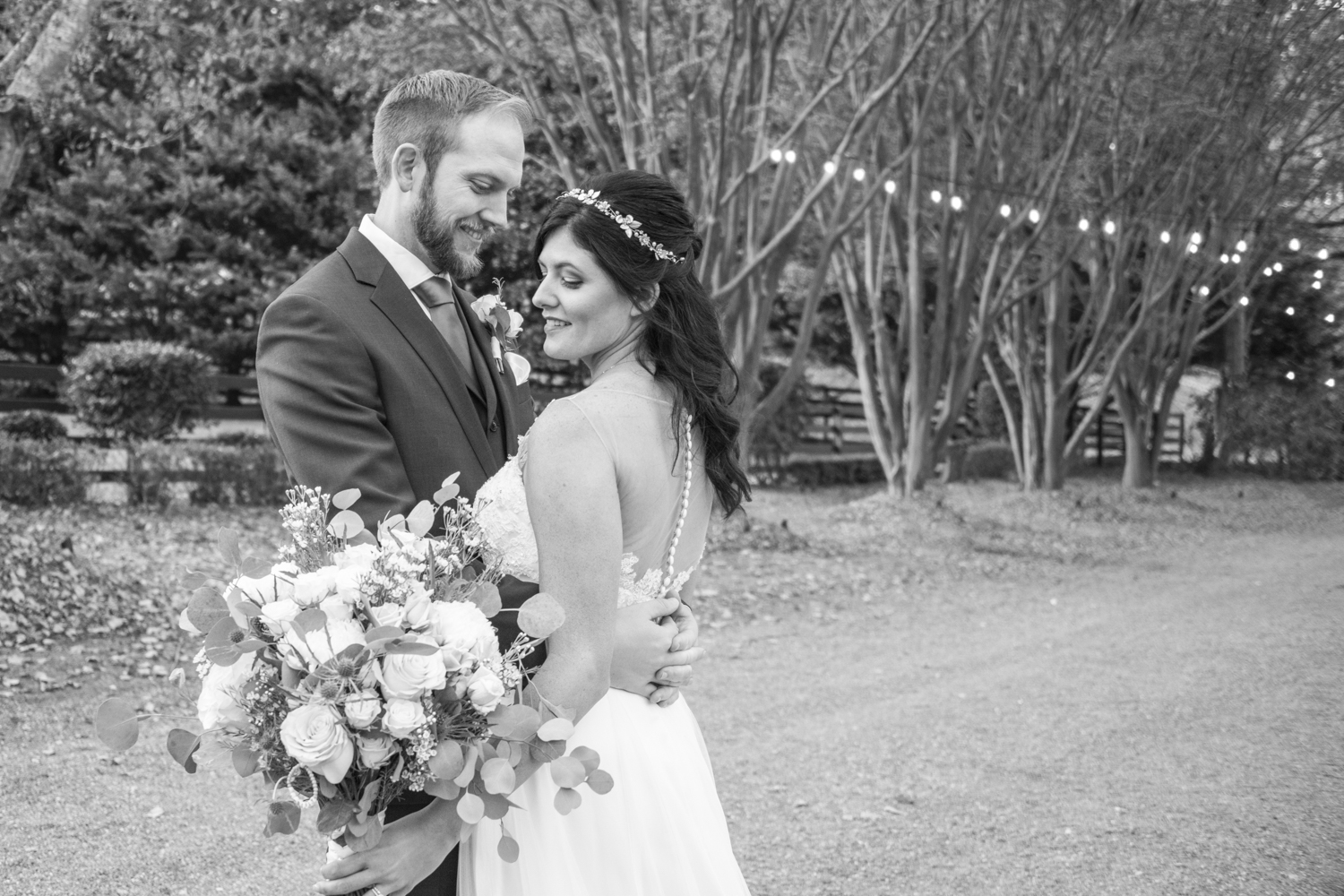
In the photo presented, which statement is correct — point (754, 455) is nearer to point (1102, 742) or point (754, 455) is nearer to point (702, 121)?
point (702, 121)

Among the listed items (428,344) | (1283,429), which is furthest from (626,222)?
(1283,429)

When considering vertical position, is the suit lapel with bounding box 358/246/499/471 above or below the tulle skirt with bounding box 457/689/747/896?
above

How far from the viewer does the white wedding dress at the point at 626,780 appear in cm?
237

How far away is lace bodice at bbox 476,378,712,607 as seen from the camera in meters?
2.34

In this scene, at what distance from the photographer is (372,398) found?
2.47 m

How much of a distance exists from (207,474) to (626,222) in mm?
10209

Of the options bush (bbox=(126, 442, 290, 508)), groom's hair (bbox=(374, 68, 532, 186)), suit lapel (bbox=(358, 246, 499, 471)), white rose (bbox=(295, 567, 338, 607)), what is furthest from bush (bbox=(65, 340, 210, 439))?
white rose (bbox=(295, 567, 338, 607))

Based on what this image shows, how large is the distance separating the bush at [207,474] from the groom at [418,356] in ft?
29.6

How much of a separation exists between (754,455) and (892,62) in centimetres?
906

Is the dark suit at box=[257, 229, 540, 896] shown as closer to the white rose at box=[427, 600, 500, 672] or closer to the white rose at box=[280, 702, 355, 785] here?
the white rose at box=[427, 600, 500, 672]

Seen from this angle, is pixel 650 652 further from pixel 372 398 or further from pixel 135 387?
pixel 135 387

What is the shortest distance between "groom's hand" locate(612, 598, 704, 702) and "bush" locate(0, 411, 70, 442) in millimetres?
11701

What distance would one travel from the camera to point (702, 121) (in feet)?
36.4

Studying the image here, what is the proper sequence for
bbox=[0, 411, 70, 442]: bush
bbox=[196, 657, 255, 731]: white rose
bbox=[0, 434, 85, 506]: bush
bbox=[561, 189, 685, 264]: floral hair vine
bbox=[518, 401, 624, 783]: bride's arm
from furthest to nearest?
bbox=[0, 411, 70, 442]: bush < bbox=[0, 434, 85, 506]: bush < bbox=[561, 189, 685, 264]: floral hair vine < bbox=[518, 401, 624, 783]: bride's arm < bbox=[196, 657, 255, 731]: white rose
